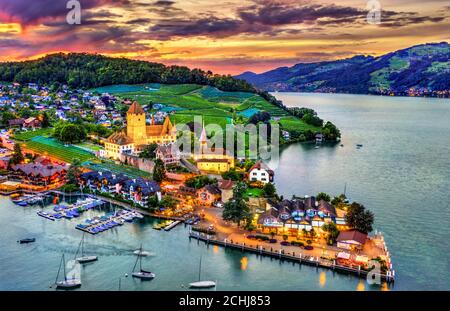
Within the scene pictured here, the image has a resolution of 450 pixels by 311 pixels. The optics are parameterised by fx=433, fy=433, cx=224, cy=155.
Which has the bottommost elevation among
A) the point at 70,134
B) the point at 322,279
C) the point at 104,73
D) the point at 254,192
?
the point at 322,279

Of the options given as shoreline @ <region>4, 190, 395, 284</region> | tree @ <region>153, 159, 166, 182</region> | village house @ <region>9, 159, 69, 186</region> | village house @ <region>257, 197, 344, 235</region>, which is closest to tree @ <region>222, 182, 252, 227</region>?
village house @ <region>257, 197, 344, 235</region>

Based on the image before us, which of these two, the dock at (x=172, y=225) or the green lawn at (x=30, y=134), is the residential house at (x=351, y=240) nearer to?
the dock at (x=172, y=225)

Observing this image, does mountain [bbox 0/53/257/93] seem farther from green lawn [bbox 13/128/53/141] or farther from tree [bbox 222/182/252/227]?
→ tree [bbox 222/182/252/227]

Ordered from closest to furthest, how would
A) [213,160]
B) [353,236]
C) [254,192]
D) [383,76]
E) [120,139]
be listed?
1. [353,236]
2. [254,192]
3. [213,160]
4. [120,139]
5. [383,76]

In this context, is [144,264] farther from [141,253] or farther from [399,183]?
[399,183]

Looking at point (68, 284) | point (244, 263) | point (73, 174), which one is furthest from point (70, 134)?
point (244, 263)
